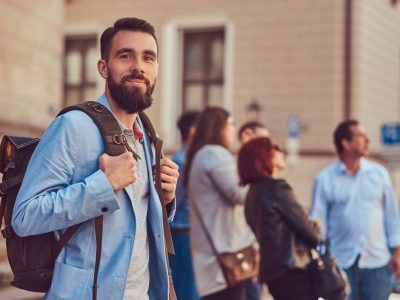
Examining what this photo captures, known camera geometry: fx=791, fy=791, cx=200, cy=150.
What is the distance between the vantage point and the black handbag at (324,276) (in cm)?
473

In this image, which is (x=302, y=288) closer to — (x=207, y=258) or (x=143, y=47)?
(x=207, y=258)

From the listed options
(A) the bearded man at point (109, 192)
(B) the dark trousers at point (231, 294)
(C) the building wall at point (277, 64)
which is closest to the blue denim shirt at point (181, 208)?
(B) the dark trousers at point (231, 294)

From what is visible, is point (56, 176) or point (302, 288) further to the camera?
point (302, 288)

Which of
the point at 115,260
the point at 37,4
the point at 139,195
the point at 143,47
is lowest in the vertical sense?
the point at 115,260

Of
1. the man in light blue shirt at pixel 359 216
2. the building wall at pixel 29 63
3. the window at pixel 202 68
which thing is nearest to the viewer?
the man in light blue shirt at pixel 359 216

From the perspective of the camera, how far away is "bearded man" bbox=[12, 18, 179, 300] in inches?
106

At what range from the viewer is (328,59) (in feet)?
55.7

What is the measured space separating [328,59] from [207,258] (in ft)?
38.3

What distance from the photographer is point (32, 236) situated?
8.93 ft

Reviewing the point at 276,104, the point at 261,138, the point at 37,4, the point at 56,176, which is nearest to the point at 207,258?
the point at 261,138

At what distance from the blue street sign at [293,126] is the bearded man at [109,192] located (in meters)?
13.9

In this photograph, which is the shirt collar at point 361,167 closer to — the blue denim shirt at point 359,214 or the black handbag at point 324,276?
the blue denim shirt at point 359,214

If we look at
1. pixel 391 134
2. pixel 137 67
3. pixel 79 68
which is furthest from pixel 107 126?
pixel 79 68

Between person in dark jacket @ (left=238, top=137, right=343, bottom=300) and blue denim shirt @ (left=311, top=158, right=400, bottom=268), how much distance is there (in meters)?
1.49
